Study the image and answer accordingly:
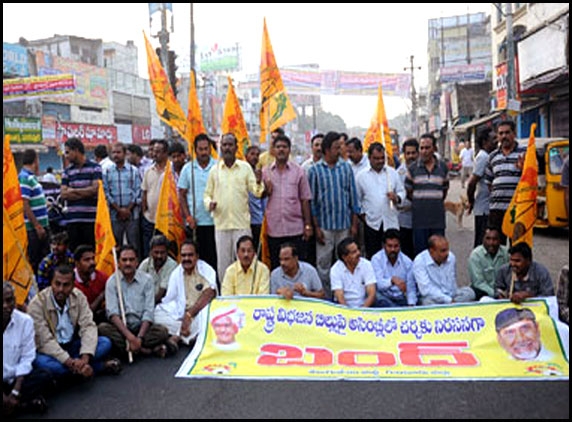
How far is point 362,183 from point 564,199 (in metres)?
5.15

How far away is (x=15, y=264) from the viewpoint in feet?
15.5

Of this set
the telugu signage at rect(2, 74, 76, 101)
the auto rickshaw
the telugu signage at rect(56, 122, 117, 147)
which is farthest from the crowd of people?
the telugu signage at rect(56, 122, 117, 147)

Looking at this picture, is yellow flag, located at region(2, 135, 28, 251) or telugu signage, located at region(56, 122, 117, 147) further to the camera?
telugu signage, located at region(56, 122, 117, 147)

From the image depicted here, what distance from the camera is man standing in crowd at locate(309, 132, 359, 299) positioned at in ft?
20.9

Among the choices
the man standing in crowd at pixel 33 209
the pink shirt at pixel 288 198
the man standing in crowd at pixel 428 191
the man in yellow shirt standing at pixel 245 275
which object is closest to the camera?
the man in yellow shirt standing at pixel 245 275

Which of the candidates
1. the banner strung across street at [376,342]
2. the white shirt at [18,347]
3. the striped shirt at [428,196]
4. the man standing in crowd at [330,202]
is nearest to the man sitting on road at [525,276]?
the banner strung across street at [376,342]

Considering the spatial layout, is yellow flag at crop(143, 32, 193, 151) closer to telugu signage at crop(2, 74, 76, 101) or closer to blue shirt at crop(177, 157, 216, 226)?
blue shirt at crop(177, 157, 216, 226)

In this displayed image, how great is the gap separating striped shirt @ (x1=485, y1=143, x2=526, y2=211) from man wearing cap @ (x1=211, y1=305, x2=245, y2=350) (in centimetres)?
324

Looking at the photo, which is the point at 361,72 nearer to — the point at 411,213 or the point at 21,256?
the point at 411,213

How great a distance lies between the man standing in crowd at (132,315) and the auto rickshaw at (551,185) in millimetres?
7627

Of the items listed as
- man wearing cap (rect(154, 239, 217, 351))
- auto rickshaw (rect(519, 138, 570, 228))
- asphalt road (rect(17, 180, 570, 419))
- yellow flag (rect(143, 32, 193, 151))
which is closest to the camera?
asphalt road (rect(17, 180, 570, 419))

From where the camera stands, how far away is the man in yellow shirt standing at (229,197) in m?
6.34

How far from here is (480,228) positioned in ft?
23.2

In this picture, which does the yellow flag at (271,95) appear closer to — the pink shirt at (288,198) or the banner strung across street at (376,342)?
the pink shirt at (288,198)
